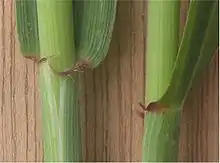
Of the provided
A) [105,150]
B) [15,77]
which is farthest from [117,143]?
[15,77]

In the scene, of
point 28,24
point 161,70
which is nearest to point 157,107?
point 161,70

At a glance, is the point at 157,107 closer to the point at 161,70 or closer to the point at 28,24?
the point at 161,70

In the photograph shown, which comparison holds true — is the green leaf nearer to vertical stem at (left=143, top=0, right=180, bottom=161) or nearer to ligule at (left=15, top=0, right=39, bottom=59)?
vertical stem at (left=143, top=0, right=180, bottom=161)

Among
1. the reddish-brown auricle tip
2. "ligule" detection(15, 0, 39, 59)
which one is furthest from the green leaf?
"ligule" detection(15, 0, 39, 59)

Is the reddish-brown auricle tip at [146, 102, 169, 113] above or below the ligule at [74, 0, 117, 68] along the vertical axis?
below

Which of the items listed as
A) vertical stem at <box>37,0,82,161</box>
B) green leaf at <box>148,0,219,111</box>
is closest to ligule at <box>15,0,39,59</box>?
vertical stem at <box>37,0,82,161</box>
